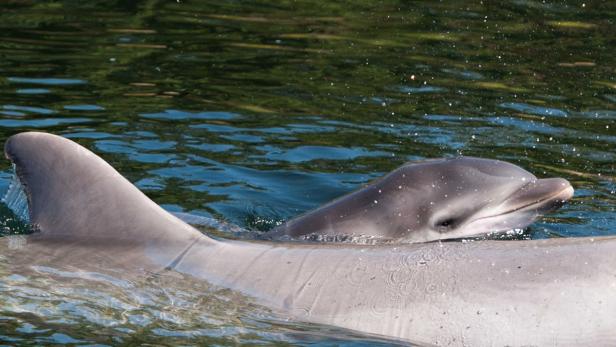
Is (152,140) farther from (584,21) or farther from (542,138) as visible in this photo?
(584,21)

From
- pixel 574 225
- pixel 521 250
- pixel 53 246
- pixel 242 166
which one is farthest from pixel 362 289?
pixel 242 166

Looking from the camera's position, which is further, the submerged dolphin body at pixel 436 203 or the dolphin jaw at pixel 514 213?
the dolphin jaw at pixel 514 213

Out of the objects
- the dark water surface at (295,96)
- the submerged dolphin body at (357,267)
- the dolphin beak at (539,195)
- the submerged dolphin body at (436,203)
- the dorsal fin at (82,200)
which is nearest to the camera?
the submerged dolphin body at (357,267)

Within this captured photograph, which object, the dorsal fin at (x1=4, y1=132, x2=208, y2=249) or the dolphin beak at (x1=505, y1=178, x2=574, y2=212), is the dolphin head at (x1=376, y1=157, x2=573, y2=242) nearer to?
the dolphin beak at (x1=505, y1=178, x2=574, y2=212)

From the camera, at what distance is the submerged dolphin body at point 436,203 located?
7887mm

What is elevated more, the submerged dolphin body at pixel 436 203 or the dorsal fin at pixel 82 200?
the dorsal fin at pixel 82 200

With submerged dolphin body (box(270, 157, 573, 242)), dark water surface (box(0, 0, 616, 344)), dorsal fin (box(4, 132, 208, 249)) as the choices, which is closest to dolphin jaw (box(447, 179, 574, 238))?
submerged dolphin body (box(270, 157, 573, 242))

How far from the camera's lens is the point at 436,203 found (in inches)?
315

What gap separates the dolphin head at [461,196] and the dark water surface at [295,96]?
2.53 ft

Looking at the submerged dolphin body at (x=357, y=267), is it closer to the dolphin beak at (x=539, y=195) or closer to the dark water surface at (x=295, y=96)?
the dark water surface at (x=295, y=96)

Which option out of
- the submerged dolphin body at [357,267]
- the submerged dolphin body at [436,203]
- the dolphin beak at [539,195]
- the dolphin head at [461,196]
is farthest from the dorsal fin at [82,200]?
the dolphin beak at [539,195]

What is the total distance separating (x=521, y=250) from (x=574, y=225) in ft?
11.1

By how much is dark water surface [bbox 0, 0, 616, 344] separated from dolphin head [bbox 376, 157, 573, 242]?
0.77 m

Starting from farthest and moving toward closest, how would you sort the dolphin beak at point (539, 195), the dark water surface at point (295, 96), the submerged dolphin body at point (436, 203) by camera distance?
the dark water surface at point (295, 96)
the dolphin beak at point (539, 195)
the submerged dolphin body at point (436, 203)
